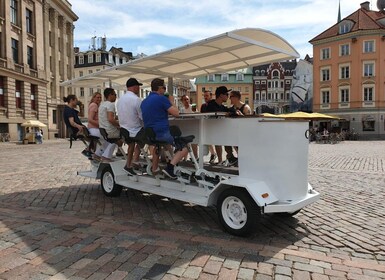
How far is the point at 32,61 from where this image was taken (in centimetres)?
4397

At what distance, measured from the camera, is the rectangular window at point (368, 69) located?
51.4m

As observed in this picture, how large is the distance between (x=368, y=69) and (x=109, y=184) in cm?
5321

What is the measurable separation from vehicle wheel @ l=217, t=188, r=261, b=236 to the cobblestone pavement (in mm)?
138

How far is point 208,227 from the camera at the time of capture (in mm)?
5141

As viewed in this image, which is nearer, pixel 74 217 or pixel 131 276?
pixel 131 276

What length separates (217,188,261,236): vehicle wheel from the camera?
4578mm

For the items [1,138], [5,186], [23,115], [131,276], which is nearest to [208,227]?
[131,276]

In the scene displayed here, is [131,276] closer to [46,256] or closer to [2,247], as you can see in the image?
[46,256]

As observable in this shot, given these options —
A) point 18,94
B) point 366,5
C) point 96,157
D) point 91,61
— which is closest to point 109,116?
point 96,157

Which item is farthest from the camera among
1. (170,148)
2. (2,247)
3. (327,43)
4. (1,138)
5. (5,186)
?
(327,43)

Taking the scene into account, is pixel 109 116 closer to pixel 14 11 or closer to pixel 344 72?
pixel 14 11

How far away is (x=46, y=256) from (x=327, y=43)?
189 ft

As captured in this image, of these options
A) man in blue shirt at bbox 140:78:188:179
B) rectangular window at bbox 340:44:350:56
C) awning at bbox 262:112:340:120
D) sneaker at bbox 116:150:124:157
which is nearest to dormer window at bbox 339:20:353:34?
rectangular window at bbox 340:44:350:56

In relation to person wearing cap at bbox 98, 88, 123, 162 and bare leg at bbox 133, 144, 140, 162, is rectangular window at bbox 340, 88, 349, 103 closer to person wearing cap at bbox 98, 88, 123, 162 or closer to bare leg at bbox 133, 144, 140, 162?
person wearing cap at bbox 98, 88, 123, 162
